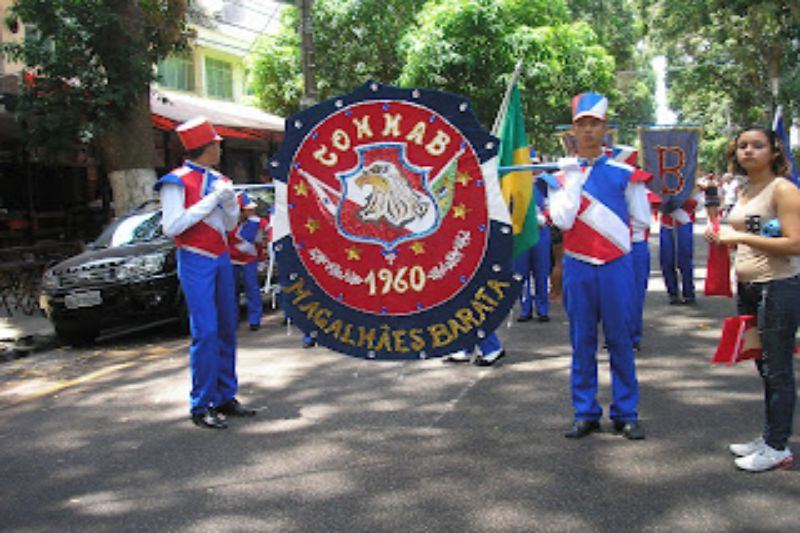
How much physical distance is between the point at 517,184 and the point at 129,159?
930cm

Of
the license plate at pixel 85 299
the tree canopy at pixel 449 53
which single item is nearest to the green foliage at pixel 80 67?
the license plate at pixel 85 299

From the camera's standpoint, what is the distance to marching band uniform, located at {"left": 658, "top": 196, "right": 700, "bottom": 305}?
10367 mm

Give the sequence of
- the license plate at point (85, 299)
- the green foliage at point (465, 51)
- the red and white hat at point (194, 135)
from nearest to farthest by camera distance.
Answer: the red and white hat at point (194, 135) < the license plate at point (85, 299) < the green foliage at point (465, 51)

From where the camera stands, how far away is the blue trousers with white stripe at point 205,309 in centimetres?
540

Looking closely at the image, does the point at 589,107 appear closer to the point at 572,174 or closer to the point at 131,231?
the point at 572,174

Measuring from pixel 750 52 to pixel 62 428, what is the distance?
27299mm

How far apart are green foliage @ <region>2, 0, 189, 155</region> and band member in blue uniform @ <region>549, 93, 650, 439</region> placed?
9.14 meters

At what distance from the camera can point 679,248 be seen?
34.0 feet

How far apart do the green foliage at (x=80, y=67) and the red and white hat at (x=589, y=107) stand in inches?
356

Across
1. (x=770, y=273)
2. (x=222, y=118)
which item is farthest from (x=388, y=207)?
(x=222, y=118)

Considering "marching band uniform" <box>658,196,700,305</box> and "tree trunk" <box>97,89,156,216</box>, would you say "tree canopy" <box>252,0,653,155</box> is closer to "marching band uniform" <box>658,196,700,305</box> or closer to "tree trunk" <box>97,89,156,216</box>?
"tree trunk" <box>97,89,156,216</box>

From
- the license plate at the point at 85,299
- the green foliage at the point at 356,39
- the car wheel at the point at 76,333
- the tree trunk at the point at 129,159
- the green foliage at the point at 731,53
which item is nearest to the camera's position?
the license plate at the point at 85,299

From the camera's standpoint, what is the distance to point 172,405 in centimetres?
614

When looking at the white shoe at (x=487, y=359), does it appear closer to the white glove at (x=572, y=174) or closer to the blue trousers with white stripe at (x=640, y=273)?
the blue trousers with white stripe at (x=640, y=273)
